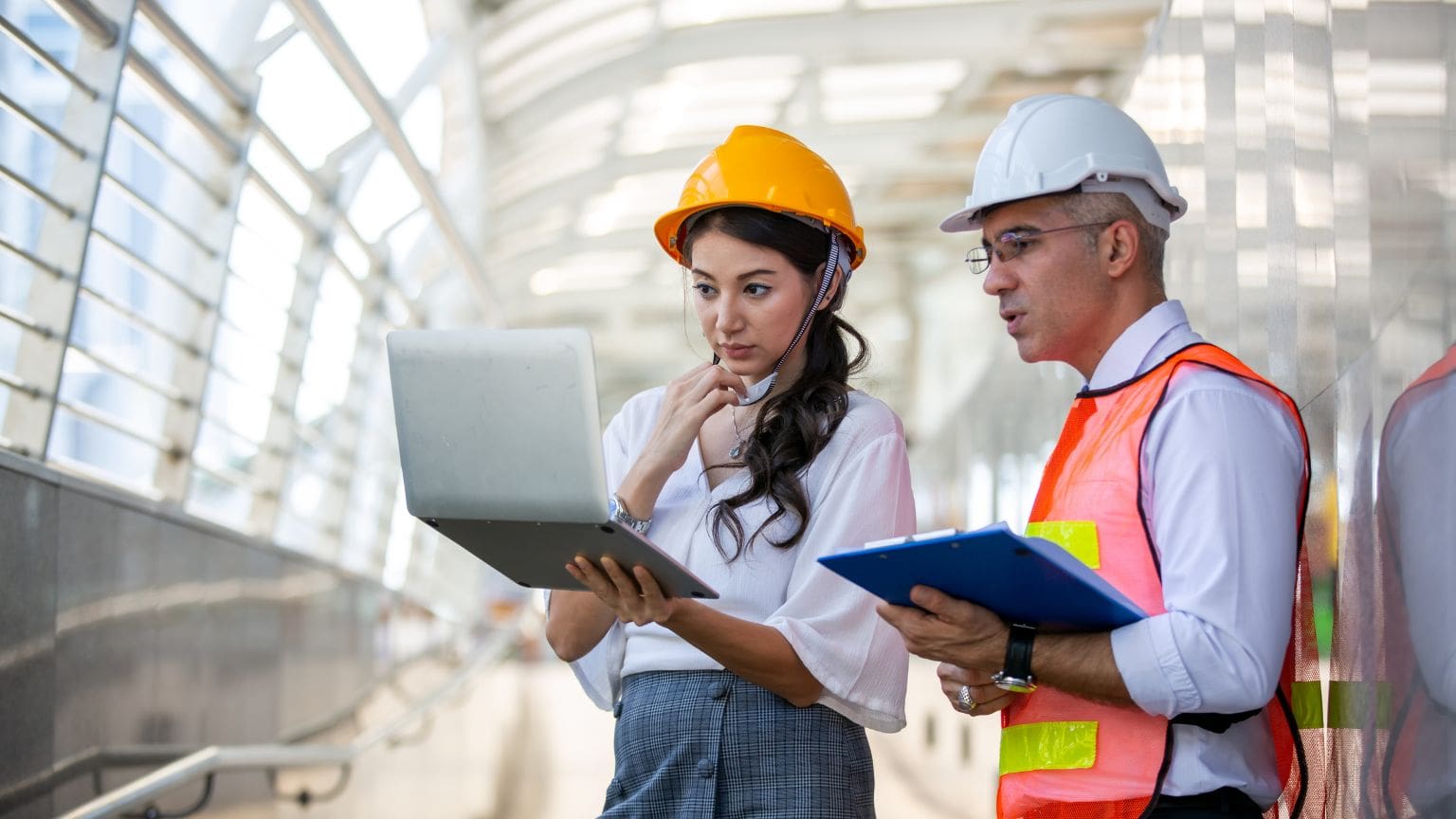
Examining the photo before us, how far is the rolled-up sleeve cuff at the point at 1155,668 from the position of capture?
94.0 inches

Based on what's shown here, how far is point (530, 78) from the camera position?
15.7 metres

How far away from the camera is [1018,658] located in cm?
256

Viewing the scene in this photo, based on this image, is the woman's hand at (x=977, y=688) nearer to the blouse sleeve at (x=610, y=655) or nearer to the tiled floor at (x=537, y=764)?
the blouse sleeve at (x=610, y=655)

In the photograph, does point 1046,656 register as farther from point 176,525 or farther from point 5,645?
point 176,525

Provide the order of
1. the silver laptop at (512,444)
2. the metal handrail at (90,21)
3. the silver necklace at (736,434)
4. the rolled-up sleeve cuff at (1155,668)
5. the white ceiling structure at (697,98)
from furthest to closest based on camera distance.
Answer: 1. the white ceiling structure at (697,98)
2. the metal handrail at (90,21)
3. the silver necklace at (736,434)
4. the silver laptop at (512,444)
5. the rolled-up sleeve cuff at (1155,668)

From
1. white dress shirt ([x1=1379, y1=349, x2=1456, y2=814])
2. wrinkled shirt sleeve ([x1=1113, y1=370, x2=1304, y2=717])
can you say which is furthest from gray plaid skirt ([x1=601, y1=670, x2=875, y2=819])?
white dress shirt ([x1=1379, y1=349, x2=1456, y2=814])

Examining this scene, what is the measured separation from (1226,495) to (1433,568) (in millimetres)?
388

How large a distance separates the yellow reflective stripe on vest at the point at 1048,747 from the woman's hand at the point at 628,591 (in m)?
0.62

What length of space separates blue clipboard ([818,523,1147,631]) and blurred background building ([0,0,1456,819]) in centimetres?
45

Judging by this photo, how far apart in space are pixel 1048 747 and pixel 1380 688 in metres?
0.55

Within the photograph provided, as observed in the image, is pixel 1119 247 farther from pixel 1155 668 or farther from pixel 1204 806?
pixel 1204 806

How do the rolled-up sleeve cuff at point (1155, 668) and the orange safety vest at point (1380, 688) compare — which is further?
the rolled-up sleeve cuff at point (1155, 668)

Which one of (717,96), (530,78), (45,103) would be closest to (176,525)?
(45,103)

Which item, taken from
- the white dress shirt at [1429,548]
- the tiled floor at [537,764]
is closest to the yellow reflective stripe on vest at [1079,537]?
the white dress shirt at [1429,548]
